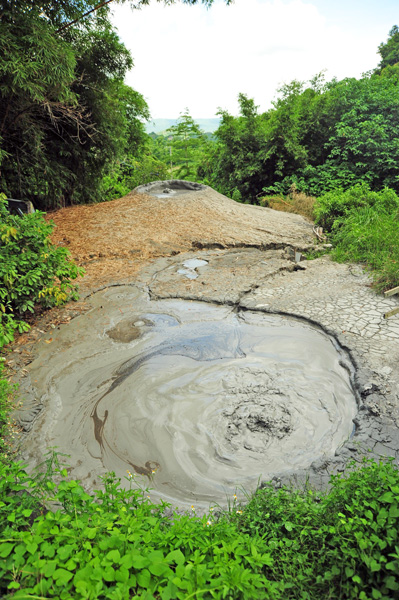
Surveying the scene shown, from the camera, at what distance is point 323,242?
9.05 meters

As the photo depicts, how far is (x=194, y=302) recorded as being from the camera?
5.84 metres

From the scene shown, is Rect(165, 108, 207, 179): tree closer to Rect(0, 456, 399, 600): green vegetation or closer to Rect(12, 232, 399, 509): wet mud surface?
Rect(12, 232, 399, 509): wet mud surface

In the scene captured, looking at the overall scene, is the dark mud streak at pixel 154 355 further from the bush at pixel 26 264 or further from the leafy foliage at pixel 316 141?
the leafy foliage at pixel 316 141

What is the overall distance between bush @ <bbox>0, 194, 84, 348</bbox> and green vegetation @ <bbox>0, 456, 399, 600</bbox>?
2.90 metres

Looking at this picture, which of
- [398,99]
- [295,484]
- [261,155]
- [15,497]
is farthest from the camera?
[261,155]

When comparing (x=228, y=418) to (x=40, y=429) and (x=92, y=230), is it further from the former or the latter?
(x=92, y=230)

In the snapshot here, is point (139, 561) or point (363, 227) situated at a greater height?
point (363, 227)

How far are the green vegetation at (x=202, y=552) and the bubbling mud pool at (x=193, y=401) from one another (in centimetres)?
94

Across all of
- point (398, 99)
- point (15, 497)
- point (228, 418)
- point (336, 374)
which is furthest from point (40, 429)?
point (398, 99)

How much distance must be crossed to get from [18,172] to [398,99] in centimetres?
1312

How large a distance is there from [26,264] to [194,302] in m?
2.52

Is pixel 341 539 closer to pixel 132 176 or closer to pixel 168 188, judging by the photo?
pixel 168 188

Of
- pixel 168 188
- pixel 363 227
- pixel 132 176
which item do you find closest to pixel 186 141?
pixel 132 176

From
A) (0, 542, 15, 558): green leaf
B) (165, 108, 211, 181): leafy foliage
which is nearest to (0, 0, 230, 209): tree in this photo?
→ (0, 542, 15, 558): green leaf
